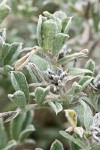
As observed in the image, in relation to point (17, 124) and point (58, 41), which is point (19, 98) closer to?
point (58, 41)

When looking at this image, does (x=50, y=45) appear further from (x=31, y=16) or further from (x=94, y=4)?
(x=31, y=16)

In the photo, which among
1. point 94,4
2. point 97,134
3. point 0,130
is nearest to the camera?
point 97,134

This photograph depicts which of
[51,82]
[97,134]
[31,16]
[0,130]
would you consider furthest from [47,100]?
[31,16]

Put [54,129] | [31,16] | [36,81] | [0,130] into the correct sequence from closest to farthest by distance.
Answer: [36,81] → [0,130] → [31,16] → [54,129]

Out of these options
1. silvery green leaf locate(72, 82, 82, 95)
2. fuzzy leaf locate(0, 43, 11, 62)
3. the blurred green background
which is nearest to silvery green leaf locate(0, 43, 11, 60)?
fuzzy leaf locate(0, 43, 11, 62)

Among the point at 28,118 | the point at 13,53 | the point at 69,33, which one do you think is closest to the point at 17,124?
the point at 28,118

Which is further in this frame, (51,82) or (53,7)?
(53,7)
